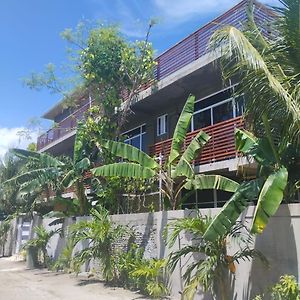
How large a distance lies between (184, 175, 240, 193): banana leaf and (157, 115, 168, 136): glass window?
6.40 meters

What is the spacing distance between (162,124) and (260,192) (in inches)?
407

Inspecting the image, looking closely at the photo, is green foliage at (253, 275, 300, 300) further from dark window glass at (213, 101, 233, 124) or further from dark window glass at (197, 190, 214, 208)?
dark window glass at (197, 190, 214, 208)

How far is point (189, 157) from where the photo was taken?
11.6 metres

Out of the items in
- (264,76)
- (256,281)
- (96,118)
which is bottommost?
(256,281)

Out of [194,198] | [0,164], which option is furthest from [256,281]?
[0,164]

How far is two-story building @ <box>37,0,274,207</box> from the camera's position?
12.4 metres

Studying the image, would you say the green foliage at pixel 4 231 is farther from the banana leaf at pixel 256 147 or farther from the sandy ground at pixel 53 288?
the banana leaf at pixel 256 147

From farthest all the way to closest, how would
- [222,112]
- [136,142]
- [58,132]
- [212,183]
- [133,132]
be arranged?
[58,132], [133,132], [136,142], [222,112], [212,183]

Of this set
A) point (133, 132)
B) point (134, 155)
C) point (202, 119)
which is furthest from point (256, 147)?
point (133, 132)

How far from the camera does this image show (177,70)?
1476cm

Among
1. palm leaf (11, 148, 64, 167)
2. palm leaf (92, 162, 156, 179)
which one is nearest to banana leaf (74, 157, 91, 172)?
palm leaf (11, 148, 64, 167)

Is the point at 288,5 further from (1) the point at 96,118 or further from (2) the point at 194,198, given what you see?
(1) the point at 96,118

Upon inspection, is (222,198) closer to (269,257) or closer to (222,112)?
(222,112)

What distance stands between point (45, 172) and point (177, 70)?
7349 mm
